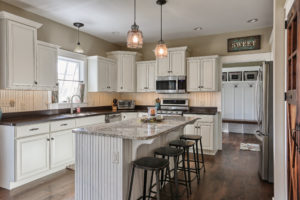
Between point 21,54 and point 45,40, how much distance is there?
0.92m

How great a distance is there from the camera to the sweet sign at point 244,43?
4793 mm

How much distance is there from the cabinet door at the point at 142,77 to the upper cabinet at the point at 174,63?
495 mm

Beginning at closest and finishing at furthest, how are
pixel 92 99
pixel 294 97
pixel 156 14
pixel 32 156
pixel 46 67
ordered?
1. pixel 294 97
2. pixel 32 156
3. pixel 46 67
4. pixel 156 14
5. pixel 92 99

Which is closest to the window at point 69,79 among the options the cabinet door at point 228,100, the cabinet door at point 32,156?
the cabinet door at point 32,156

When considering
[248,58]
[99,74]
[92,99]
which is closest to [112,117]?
[92,99]

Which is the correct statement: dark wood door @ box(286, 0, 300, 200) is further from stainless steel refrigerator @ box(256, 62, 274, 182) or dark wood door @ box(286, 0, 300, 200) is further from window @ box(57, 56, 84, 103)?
window @ box(57, 56, 84, 103)

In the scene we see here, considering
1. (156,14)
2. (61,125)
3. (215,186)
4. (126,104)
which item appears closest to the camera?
(215,186)

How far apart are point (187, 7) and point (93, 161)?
300 centimetres

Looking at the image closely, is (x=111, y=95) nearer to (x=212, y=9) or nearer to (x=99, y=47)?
(x=99, y=47)

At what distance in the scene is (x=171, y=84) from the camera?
523 centimetres

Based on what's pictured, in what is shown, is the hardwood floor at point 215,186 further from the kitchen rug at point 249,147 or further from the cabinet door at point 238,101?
the cabinet door at point 238,101

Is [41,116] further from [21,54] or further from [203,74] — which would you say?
[203,74]

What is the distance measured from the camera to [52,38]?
4.21 meters

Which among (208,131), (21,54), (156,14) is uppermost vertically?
(156,14)
